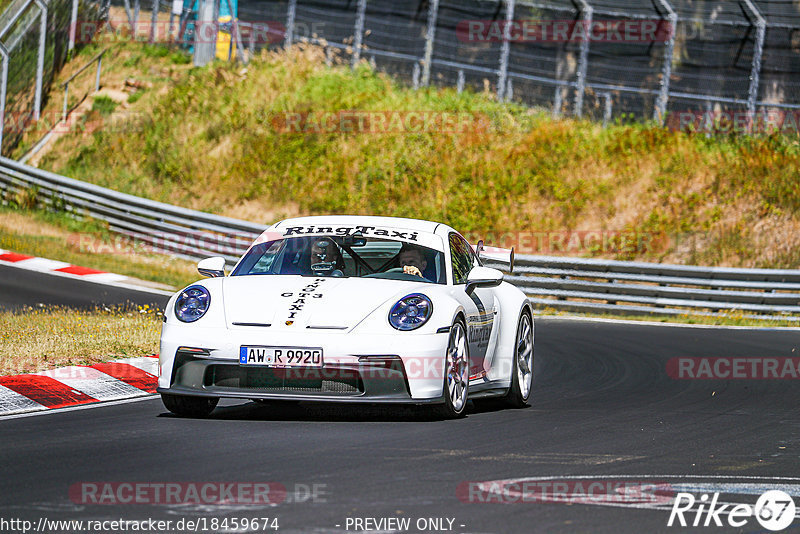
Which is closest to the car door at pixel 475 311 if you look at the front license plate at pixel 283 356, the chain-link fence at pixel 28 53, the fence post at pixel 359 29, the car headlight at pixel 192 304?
the front license plate at pixel 283 356

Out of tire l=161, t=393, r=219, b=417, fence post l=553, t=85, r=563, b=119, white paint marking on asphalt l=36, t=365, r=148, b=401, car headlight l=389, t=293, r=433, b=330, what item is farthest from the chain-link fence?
car headlight l=389, t=293, r=433, b=330

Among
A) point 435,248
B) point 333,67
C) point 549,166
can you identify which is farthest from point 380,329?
point 333,67

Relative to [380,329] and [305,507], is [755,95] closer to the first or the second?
[380,329]

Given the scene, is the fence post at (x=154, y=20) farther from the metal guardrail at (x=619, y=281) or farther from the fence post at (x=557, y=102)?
the fence post at (x=557, y=102)

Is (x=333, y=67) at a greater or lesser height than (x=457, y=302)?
greater

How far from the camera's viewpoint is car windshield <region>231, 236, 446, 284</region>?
8875mm

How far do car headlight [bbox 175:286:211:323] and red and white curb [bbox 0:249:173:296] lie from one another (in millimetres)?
9865

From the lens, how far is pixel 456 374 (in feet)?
27.3

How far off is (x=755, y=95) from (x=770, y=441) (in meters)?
17.0

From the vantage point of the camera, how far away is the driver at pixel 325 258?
8875 mm

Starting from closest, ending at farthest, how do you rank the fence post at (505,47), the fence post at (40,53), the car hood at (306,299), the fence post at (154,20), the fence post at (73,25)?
the car hood at (306,299)
the fence post at (505,47)
the fence post at (40,53)
the fence post at (73,25)
the fence post at (154,20)

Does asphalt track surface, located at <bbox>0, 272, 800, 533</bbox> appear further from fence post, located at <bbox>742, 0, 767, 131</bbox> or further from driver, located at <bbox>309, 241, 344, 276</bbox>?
fence post, located at <bbox>742, 0, 767, 131</bbox>

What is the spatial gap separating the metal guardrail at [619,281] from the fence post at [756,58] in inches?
187

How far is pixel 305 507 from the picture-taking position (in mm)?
5410
